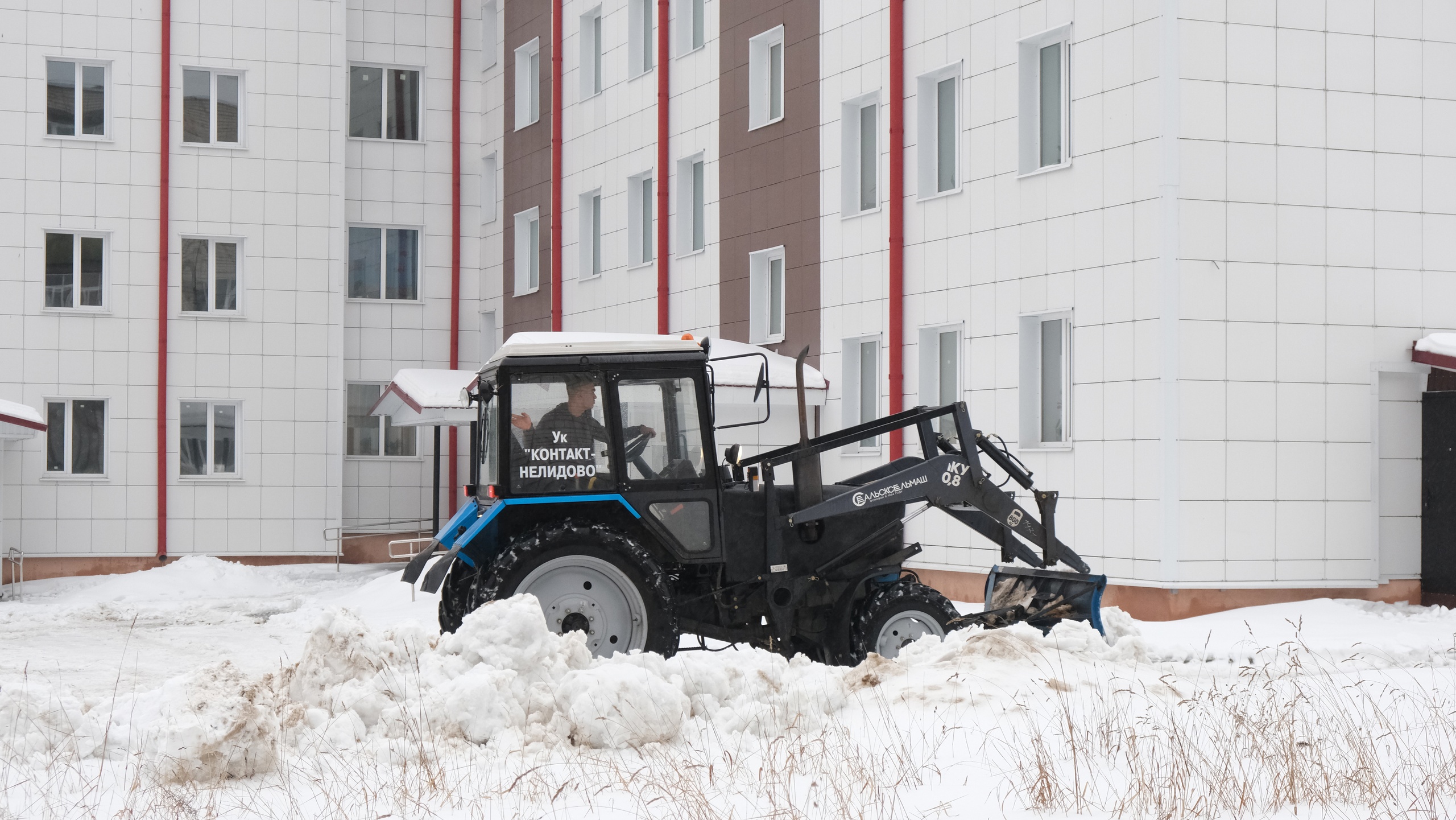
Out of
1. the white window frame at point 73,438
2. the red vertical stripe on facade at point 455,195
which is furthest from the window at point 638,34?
the white window frame at point 73,438

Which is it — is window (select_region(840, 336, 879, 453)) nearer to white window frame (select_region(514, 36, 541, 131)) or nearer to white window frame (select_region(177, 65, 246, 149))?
white window frame (select_region(514, 36, 541, 131))

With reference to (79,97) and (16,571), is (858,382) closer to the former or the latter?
(16,571)

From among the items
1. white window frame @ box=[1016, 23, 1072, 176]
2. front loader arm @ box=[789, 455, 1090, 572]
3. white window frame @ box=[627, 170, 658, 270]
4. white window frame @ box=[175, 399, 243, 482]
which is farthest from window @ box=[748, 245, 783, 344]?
front loader arm @ box=[789, 455, 1090, 572]

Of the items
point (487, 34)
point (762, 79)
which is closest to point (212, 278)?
point (487, 34)

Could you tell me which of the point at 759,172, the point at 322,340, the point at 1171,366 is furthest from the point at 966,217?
the point at 322,340

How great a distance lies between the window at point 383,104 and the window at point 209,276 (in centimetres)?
359

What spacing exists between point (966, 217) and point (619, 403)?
25.8ft

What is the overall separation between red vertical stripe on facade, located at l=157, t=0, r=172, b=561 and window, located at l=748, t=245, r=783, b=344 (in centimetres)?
1066

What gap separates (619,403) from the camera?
1019 centimetres

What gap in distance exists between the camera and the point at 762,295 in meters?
21.3

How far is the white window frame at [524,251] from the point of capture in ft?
90.5

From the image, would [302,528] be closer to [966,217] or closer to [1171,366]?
[966,217]

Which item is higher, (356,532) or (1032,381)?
(1032,381)

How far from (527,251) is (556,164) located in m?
2.18
